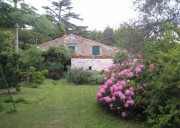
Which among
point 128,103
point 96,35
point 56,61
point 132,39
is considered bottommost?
point 128,103

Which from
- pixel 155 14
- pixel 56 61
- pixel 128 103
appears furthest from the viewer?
pixel 56 61

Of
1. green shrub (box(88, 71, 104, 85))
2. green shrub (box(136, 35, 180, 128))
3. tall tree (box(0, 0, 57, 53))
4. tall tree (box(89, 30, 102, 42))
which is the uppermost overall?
tall tree (box(89, 30, 102, 42))

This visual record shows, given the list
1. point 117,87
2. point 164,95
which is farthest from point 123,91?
point 164,95

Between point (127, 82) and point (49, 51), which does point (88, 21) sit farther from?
point (127, 82)

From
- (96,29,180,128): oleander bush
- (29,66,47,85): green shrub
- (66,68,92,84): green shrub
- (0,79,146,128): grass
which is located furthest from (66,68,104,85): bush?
(96,29,180,128): oleander bush

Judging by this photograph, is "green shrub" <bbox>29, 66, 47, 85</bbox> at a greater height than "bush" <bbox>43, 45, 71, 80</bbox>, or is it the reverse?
"bush" <bbox>43, 45, 71, 80</bbox>

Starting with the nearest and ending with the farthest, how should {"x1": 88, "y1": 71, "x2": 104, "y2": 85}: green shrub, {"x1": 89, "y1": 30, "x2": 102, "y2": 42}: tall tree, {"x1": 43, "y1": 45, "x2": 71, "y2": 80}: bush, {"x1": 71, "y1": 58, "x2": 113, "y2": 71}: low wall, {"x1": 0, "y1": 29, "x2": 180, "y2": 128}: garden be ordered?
{"x1": 0, "y1": 29, "x2": 180, "y2": 128}: garden → {"x1": 88, "y1": 71, "x2": 104, "y2": 85}: green shrub → {"x1": 43, "y1": 45, "x2": 71, "y2": 80}: bush → {"x1": 71, "y1": 58, "x2": 113, "y2": 71}: low wall → {"x1": 89, "y1": 30, "x2": 102, "y2": 42}: tall tree

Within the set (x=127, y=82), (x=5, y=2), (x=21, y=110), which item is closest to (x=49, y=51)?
(x=21, y=110)

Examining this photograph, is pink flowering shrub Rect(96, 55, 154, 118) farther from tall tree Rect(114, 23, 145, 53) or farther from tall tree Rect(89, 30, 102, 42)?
tall tree Rect(89, 30, 102, 42)

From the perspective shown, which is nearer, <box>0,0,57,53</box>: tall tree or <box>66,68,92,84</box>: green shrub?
<box>0,0,57,53</box>: tall tree

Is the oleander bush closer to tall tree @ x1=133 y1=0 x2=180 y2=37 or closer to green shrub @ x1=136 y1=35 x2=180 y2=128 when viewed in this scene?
green shrub @ x1=136 y1=35 x2=180 y2=128

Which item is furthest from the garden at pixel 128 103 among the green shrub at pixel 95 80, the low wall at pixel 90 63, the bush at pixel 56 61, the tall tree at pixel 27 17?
the low wall at pixel 90 63

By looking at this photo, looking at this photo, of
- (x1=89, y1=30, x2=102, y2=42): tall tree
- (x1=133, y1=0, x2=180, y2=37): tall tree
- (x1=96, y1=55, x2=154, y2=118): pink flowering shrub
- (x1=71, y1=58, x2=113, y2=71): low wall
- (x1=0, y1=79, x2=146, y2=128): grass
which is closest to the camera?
(x1=0, y1=79, x2=146, y2=128): grass

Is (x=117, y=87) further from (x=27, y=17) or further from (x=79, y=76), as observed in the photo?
(x=79, y=76)
